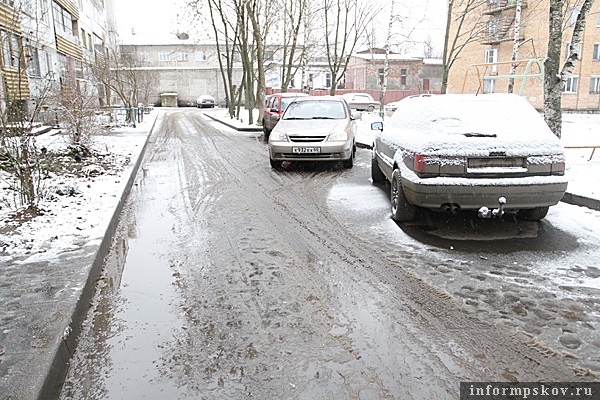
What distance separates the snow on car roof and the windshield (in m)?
4.84

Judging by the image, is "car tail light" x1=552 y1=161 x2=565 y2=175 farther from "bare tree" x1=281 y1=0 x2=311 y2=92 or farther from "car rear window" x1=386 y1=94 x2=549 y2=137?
"bare tree" x1=281 y1=0 x2=311 y2=92

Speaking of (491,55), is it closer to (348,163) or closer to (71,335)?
(348,163)

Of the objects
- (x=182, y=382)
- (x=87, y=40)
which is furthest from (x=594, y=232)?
(x=87, y=40)

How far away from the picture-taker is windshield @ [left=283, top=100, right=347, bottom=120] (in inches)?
452

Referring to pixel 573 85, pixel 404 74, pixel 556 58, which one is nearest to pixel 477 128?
pixel 556 58

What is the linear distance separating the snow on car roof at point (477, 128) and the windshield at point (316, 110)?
484 cm

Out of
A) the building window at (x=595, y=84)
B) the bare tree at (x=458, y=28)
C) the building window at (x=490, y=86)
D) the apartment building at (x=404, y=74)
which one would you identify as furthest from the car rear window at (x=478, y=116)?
the apartment building at (x=404, y=74)

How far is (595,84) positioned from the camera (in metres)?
37.0

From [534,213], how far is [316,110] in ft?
21.5

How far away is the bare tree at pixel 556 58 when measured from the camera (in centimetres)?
938

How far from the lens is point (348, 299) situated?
4.00 m

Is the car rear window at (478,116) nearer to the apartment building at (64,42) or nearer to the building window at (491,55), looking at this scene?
the apartment building at (64,42)

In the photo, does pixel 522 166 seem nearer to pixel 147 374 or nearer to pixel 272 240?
pixel 272 240

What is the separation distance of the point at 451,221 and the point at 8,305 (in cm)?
501
